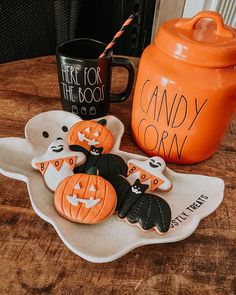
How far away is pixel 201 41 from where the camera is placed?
17.6 inches


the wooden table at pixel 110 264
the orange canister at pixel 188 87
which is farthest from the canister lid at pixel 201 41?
the wooden table at pixel 110 264

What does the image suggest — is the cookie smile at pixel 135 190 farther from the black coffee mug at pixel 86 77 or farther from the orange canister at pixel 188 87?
the black coffee mug at pixel 86 77

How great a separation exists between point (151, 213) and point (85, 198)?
92mm

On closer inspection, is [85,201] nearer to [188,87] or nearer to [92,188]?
[92,188]

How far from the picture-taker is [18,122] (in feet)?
2.00

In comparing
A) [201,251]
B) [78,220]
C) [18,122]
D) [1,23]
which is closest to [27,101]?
[18,122]

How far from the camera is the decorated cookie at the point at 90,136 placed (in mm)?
527

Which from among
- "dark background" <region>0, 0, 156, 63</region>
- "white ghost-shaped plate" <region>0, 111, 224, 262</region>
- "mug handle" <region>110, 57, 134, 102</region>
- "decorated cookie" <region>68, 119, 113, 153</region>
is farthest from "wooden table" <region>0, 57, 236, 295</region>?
"dark background" <region>0, 0, 156, 63</region>

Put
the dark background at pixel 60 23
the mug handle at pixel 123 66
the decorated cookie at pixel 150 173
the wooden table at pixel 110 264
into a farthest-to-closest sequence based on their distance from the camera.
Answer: the dark background at pixel 60 23, the mug handle at pixel 123 66, the decorated cookie at pixel 150 173, the wooden table at pixel 110 264

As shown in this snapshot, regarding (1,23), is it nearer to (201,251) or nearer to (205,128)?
(205,128)

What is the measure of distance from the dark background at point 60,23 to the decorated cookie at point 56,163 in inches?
37.1

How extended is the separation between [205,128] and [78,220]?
25cm

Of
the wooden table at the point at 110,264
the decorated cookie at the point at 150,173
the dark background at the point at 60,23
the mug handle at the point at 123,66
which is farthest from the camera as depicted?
the dark background at the point at 60,23

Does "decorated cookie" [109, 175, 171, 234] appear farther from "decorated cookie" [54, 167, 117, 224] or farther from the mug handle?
the mug handle
